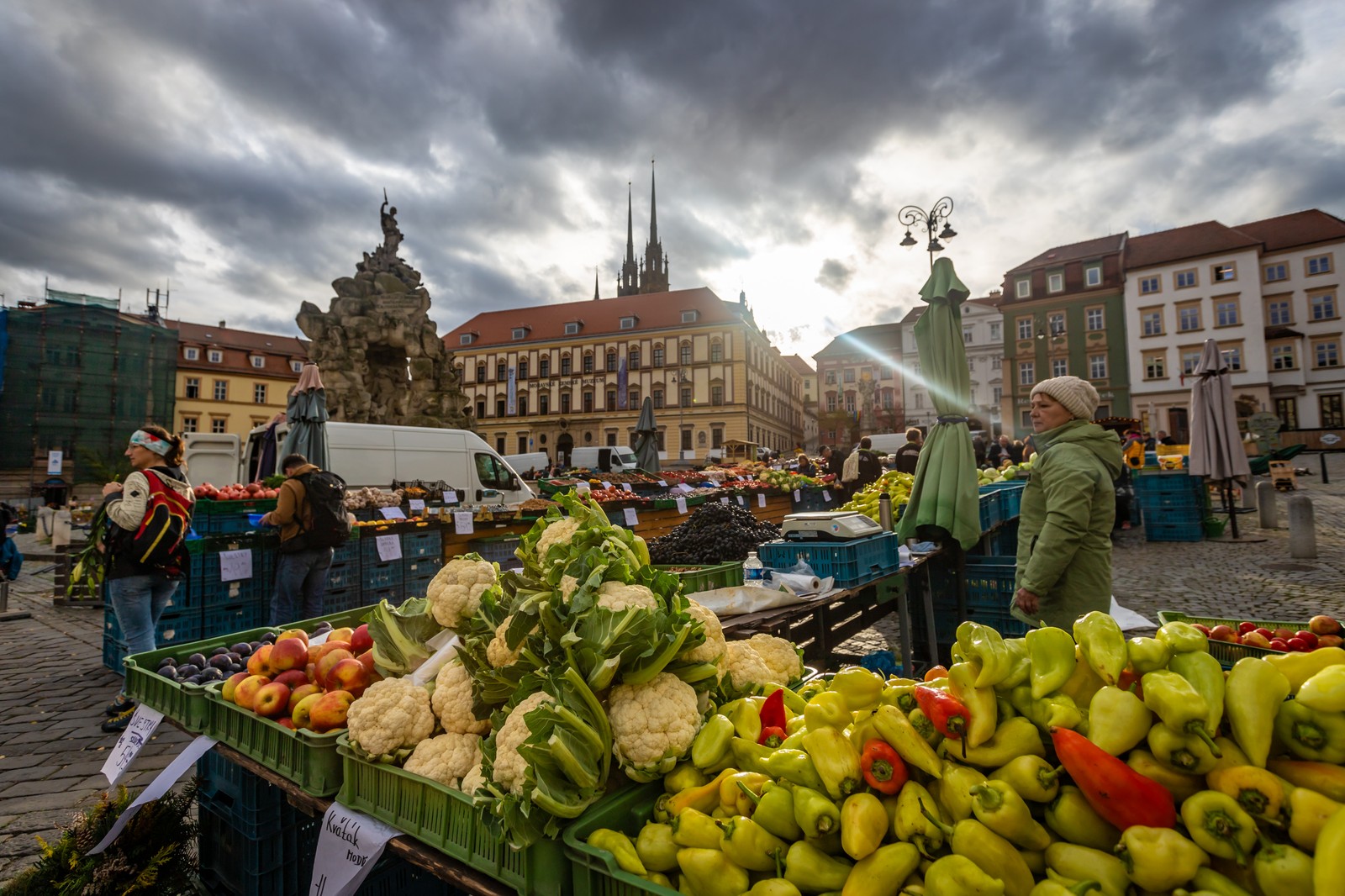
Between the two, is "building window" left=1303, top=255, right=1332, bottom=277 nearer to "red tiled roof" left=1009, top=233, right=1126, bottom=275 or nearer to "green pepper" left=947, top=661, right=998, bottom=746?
"red tiled roof" left=1009, top=233, right=1126, bottom=275

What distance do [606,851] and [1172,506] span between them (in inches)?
548

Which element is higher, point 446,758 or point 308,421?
point 308,421

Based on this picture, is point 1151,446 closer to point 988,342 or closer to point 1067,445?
point 1067,445

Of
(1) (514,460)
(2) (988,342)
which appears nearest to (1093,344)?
(2) (988,342)

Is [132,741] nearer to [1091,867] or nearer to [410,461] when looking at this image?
[1091,867]

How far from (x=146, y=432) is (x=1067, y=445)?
6450 mm

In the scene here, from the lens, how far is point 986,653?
1.28 m

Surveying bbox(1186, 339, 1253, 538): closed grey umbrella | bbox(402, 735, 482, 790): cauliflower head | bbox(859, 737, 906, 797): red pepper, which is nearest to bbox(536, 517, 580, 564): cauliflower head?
bbox(402, 735, 482, 790): cauliflower head

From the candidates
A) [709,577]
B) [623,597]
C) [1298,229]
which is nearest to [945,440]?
[709,577]

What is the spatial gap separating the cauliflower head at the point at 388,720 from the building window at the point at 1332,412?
51.4 metres

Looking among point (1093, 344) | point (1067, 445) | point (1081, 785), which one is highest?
point (1093, 344)

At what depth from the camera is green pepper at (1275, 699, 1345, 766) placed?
40.7 inches

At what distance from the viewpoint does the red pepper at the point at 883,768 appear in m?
1.24

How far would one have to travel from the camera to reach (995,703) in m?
1.28
